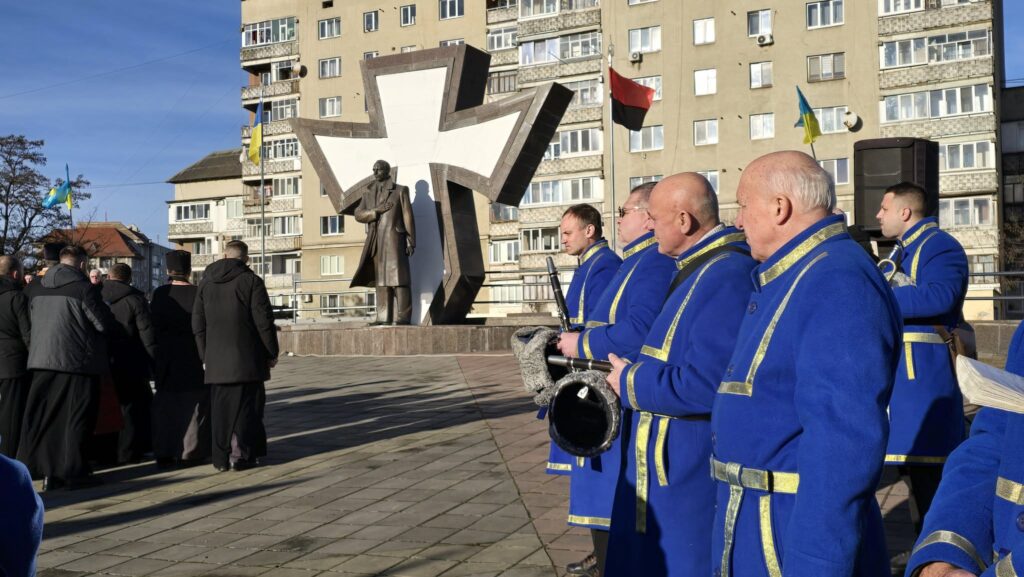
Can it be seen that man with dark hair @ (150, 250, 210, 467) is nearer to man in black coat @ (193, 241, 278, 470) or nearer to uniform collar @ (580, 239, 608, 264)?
man in black coat @ (193, 241, 278, 470)

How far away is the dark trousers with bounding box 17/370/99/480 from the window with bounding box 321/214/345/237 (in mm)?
52581

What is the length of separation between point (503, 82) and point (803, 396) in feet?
182

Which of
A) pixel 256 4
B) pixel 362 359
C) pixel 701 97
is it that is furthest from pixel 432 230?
pixel 256 4

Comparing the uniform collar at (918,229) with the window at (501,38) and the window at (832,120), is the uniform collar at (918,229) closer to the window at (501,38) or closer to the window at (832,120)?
the window at (832,120)

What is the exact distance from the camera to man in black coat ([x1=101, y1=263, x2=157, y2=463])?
29.1ft

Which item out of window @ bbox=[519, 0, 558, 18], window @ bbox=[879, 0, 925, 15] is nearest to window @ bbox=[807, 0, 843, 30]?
window @ bbox=[879, 0, 925, 15]

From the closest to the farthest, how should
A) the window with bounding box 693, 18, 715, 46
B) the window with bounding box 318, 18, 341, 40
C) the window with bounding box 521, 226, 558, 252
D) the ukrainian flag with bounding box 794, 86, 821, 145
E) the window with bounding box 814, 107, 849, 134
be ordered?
the ukrainian flag with bounding box 794, 86, 821, 145, the window with bounding box 814, 107, 849, 134, the window with bounding box 693, 18, 715, 46, the window with bounding box 521, 226, 558, 252, the window with bounding box 318, 18, 341, 40

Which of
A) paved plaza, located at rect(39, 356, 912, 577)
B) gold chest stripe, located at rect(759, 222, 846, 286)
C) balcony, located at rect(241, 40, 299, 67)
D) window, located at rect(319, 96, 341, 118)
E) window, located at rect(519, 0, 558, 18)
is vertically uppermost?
balcony, located at rect(241, 40, 299, 67)

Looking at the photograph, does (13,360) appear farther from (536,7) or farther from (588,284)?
(536,7)

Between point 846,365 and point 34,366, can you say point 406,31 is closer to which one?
point 34,366

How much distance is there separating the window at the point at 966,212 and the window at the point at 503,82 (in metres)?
23.3

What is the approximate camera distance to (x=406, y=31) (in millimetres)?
→ 58812

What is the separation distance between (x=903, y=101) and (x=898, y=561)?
45780 millimetres

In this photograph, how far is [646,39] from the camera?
51.0 m
